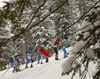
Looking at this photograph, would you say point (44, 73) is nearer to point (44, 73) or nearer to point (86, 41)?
point (44, 73)

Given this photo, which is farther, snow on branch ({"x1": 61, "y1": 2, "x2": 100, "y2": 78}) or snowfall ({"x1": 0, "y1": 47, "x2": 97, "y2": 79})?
snowfall ({"x1": 0, "y1": 47, "x2": 97, "y2": 79})

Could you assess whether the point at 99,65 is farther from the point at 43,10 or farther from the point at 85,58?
the point at 43,10

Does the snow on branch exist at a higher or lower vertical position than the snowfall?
higher

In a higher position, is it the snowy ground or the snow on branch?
the snow on branch

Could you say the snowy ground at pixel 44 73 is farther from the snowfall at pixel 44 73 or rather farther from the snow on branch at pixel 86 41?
the snow on branch at pixel 86 41

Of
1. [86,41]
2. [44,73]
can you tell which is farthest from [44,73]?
[86,41]

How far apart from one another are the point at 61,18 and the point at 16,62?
13845 millimetres

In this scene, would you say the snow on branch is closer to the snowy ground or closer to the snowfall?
the snowfall

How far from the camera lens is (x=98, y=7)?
169 cm

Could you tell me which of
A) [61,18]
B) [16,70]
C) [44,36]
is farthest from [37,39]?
[16,70]

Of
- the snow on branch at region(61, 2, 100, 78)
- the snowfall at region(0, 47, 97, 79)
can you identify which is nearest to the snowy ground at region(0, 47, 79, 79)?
the snowfall at region(0, 47, 97, 79)

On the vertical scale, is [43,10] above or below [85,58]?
above

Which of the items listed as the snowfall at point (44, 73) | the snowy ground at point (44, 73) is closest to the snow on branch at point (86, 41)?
the snowfall at point (44, 73)

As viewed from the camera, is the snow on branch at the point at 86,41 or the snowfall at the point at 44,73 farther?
the snowfall at the point at 44,73
